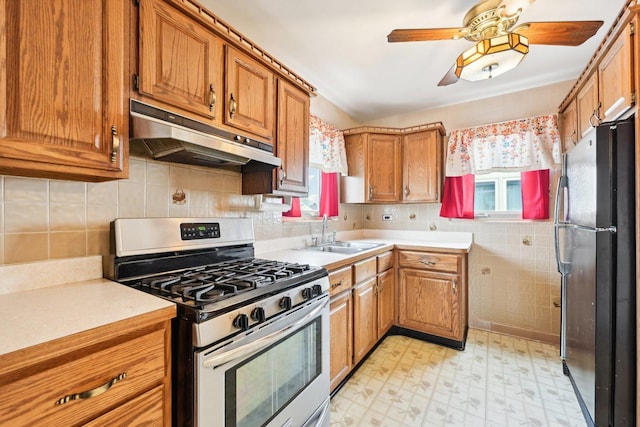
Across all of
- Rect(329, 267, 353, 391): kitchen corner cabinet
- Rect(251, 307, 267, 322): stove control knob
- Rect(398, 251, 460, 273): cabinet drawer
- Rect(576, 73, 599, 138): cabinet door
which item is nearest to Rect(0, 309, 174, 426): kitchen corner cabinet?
Rect(251, 307, 267, 322): stove control knob

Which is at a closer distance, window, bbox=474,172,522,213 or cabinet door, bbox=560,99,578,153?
cabinet door, bbox=560,99,578,153

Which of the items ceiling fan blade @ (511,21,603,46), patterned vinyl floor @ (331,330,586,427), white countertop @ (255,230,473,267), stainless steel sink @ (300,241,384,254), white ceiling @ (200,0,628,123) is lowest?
patterned vinyl floor @ (331,330,586,427)

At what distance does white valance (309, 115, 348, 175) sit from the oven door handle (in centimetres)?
163

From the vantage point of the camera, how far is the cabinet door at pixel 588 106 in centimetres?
177

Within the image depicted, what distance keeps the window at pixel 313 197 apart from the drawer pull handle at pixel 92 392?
196 cm

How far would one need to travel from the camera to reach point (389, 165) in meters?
3.00

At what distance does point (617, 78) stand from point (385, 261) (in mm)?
1834

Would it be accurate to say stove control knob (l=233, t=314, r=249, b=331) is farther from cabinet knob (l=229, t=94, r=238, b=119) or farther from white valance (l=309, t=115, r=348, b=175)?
white valance (l=309, t=115, r=348, b=175)

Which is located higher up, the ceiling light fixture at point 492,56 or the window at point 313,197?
the ceiling light fixture at point 492,56

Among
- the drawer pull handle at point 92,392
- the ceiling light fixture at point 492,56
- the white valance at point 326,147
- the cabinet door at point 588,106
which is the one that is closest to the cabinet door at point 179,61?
the drawer pull handle at point 92,392

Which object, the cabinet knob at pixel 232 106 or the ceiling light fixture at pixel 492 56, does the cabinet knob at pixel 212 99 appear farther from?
the ceiling light fixture at pixel 492 56

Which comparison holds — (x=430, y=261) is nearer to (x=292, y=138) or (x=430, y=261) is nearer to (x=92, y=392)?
(x=292, y=138)

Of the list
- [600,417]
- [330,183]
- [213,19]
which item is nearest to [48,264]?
[213,19]

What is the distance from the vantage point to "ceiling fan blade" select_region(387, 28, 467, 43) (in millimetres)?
1466
